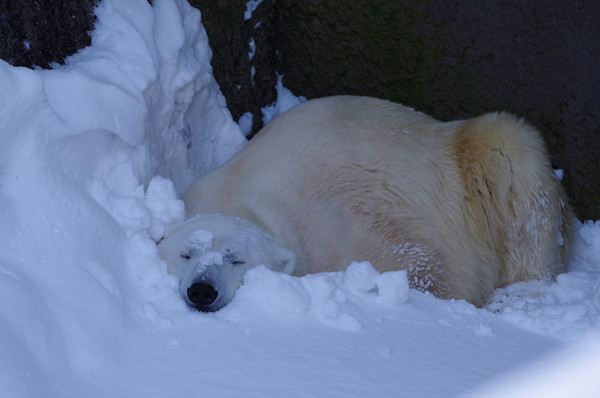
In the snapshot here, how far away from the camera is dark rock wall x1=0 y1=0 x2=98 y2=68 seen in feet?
9.05

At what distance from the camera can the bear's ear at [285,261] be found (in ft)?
10.1

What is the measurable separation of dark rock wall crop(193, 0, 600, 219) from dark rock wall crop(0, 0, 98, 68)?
87cm

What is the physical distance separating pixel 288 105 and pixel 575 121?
165 centimetres

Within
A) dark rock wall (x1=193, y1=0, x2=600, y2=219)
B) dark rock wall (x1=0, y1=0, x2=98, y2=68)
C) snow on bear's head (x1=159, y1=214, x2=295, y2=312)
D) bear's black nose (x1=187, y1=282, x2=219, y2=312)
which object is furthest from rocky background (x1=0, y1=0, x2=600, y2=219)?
bear's black nose (x1=187, y1=282, x2=219, y2=312)

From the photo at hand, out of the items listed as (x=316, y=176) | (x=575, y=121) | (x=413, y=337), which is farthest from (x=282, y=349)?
(x=575, y=121)

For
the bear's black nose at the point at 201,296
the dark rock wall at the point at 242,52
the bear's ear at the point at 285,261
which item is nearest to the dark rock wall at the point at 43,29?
the dark rock wall at the point at 242,52

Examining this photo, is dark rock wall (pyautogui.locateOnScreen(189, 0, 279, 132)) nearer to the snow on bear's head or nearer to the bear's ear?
the snow on bear's head

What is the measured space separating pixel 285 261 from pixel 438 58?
5.33 feet

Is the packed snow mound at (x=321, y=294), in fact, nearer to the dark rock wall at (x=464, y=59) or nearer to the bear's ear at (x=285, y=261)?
the bear's ear at (x=285, y=261)

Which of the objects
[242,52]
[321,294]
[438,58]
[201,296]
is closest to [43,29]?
[201,296]

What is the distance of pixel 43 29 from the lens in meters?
2.97

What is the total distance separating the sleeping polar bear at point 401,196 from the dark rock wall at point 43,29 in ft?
2.85

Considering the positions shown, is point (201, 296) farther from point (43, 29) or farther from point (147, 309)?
point (43, 29)

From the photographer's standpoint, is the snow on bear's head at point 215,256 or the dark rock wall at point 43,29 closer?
the snow on bear's head at point 215,256
